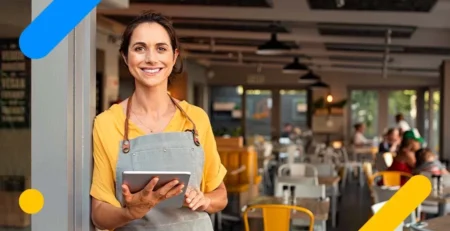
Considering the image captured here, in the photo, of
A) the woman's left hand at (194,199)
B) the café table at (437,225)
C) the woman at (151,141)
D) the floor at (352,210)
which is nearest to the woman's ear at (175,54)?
the woman at (151,141)

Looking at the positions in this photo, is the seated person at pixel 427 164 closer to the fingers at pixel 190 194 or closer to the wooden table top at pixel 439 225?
the wooden table top at pixel 439 225

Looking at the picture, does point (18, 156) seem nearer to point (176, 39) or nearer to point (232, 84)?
point (176, 39)

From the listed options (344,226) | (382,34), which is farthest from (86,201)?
(382,34)

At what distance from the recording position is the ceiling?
978 centimetres

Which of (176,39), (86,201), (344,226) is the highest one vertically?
(176,39)

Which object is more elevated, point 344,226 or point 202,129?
point 202,129

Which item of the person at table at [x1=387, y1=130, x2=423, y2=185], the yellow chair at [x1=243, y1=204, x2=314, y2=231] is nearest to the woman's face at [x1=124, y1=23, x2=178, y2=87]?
the yellow chair at [x1=243, y1=204, x2=314, y2=231]

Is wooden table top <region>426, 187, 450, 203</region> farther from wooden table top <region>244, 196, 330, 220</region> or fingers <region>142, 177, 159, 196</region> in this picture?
fingers <region>142, 177, 159, 196</region>

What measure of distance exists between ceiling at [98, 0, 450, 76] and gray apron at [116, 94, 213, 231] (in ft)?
16.7

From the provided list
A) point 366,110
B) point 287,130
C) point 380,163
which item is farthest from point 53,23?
point 366,110

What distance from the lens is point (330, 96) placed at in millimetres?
21922

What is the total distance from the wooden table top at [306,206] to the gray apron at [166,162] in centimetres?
373

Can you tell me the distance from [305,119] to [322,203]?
1683 cm

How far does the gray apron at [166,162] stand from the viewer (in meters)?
1.98
